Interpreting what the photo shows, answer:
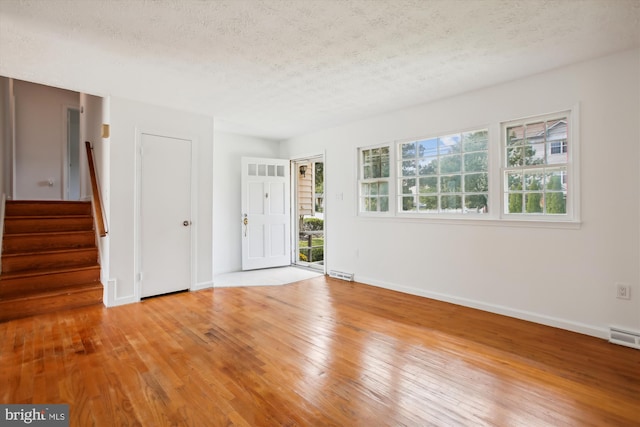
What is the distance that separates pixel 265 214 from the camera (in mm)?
5832

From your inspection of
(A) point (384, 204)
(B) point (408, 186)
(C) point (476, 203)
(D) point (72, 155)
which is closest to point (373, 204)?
(A) point (384, 204)

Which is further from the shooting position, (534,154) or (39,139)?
(39,139)

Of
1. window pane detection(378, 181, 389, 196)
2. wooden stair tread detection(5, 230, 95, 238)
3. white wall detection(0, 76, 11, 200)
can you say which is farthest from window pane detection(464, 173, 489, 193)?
white wall detection(0, 76, 11, 200)

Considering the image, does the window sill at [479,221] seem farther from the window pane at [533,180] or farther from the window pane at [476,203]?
the window pane at [533,180]

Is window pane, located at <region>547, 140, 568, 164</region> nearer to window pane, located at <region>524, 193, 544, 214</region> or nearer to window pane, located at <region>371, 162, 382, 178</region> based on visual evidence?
window pane, located at <region>524, 193, 544, 214</region>

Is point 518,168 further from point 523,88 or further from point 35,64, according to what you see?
point 35,64

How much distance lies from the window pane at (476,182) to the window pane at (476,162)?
7 cm

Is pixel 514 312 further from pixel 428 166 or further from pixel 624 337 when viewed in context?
pixel 428 166

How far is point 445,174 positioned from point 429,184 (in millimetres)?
256

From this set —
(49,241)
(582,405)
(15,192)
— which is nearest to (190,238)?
(49,241)

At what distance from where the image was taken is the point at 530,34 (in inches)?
95.3

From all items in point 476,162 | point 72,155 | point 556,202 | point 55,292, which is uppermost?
point 72,155

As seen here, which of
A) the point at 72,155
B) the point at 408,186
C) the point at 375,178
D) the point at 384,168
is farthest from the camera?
the point at 72,155

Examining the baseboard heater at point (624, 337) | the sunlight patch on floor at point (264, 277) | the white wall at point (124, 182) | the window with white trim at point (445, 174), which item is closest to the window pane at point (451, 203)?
the window with white trim at point (445, 174)
